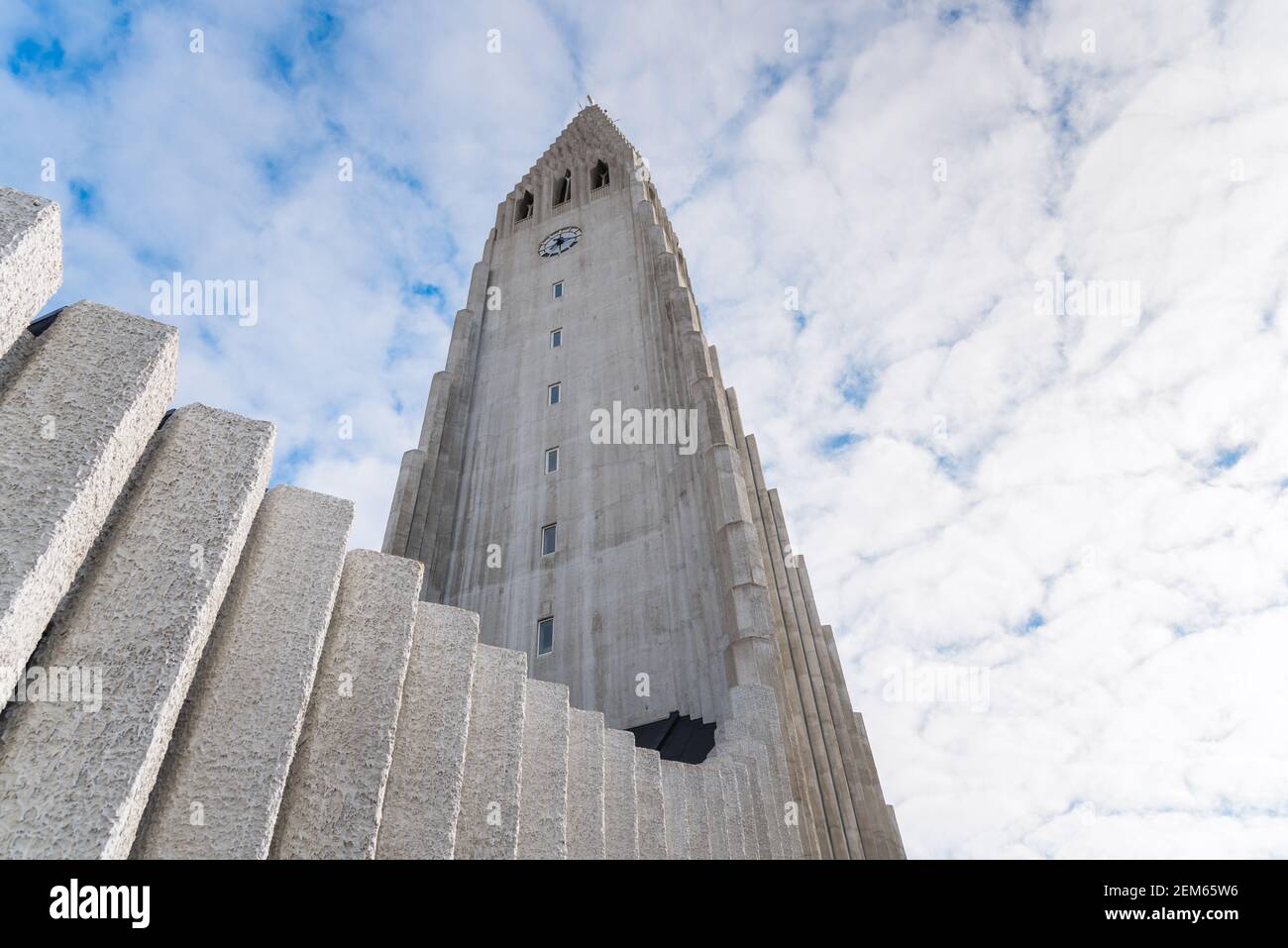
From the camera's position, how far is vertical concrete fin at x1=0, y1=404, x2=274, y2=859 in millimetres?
2273

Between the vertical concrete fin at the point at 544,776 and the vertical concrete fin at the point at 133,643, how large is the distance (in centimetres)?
208

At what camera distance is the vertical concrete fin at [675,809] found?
6.95m

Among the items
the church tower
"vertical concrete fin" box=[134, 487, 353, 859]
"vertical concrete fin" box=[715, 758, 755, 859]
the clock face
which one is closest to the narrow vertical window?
the clock face

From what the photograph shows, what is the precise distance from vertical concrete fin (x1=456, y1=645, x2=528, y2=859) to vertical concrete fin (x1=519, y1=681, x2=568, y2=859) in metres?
0.32

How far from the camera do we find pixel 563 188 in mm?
31719

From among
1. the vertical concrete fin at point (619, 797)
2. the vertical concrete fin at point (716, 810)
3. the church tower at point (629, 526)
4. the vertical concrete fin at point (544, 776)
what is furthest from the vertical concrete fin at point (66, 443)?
the church tower at point (629, 526)

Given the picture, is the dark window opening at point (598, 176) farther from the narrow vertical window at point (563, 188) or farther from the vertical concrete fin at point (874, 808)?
the vertical concrete fin at point (874, 808)

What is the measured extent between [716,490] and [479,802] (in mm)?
13895

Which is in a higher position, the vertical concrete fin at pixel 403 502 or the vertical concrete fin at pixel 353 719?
the vertical concrete fin at pixel 403 502

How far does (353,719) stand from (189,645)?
739 millimetres

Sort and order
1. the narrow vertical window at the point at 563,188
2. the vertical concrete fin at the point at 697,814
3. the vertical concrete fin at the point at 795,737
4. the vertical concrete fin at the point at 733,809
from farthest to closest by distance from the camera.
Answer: the narrow vertical window at the point at 563,188
the vertical concrete fin at the point at 795,737
the vertical concrete fin at the point at 733,809
the vertical concrete fin at the point at 697,814

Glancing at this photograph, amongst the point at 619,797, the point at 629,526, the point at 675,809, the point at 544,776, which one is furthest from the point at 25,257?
the point at 629,526
